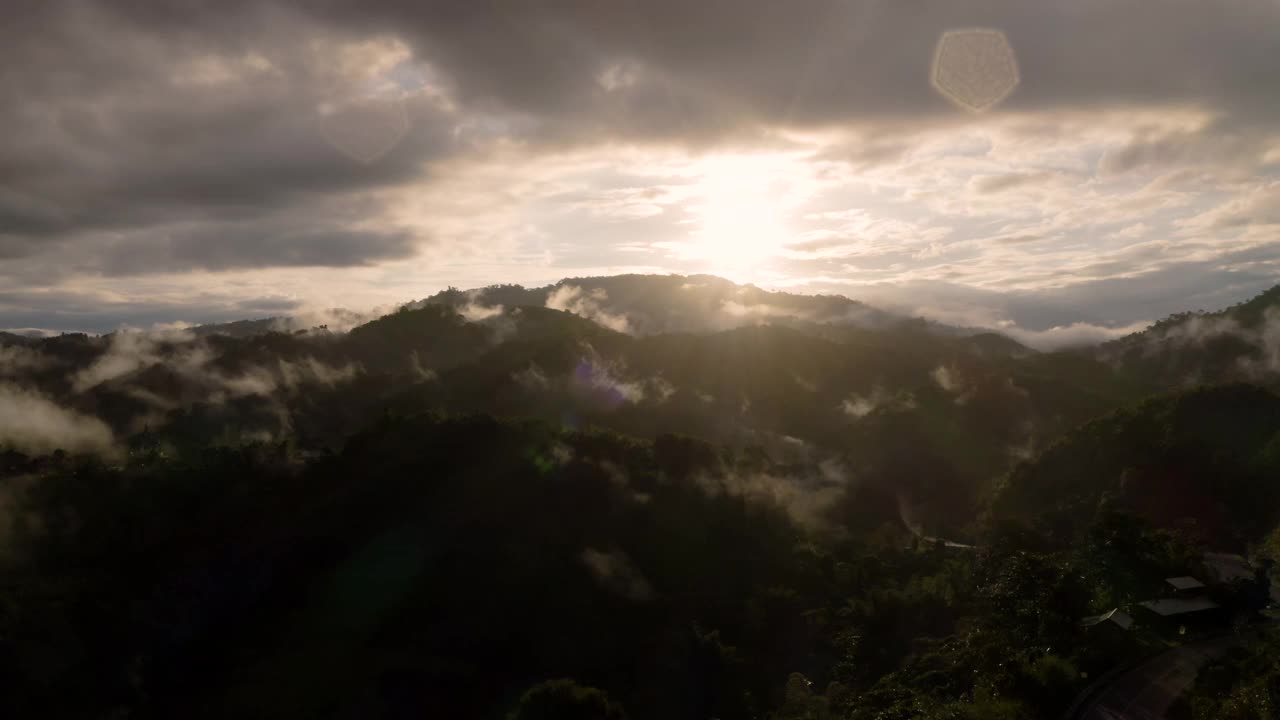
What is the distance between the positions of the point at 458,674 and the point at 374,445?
171ft

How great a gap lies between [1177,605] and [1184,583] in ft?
11.0

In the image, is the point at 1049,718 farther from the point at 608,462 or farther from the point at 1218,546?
the point at 608,462

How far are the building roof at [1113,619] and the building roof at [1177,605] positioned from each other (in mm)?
1711

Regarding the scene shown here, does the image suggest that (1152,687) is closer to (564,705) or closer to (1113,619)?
(1113,619)

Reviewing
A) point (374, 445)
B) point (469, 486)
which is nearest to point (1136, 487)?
point (469, 486)

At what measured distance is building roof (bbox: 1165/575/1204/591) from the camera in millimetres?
54375

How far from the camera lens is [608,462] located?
117625 millimetres

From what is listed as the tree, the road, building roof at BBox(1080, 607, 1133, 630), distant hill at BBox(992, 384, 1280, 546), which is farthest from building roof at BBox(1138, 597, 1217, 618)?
distant hill at BBox(992, 384, 1280, 546)

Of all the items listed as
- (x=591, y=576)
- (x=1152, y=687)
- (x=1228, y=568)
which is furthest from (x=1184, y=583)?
(x=591, y=576)

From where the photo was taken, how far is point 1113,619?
172 ft

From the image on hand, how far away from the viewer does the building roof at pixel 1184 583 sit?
54.4m

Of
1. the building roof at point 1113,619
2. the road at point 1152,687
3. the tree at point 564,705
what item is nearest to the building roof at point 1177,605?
the building roof at point 1113,619

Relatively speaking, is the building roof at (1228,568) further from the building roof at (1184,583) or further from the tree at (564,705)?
the tree at (564,705)

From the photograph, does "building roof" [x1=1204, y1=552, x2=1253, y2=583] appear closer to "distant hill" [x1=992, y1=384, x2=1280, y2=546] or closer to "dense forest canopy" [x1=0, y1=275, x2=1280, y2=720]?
"dense forest canopy" [x1=0, y1=275, x2=1280, y2=720]
